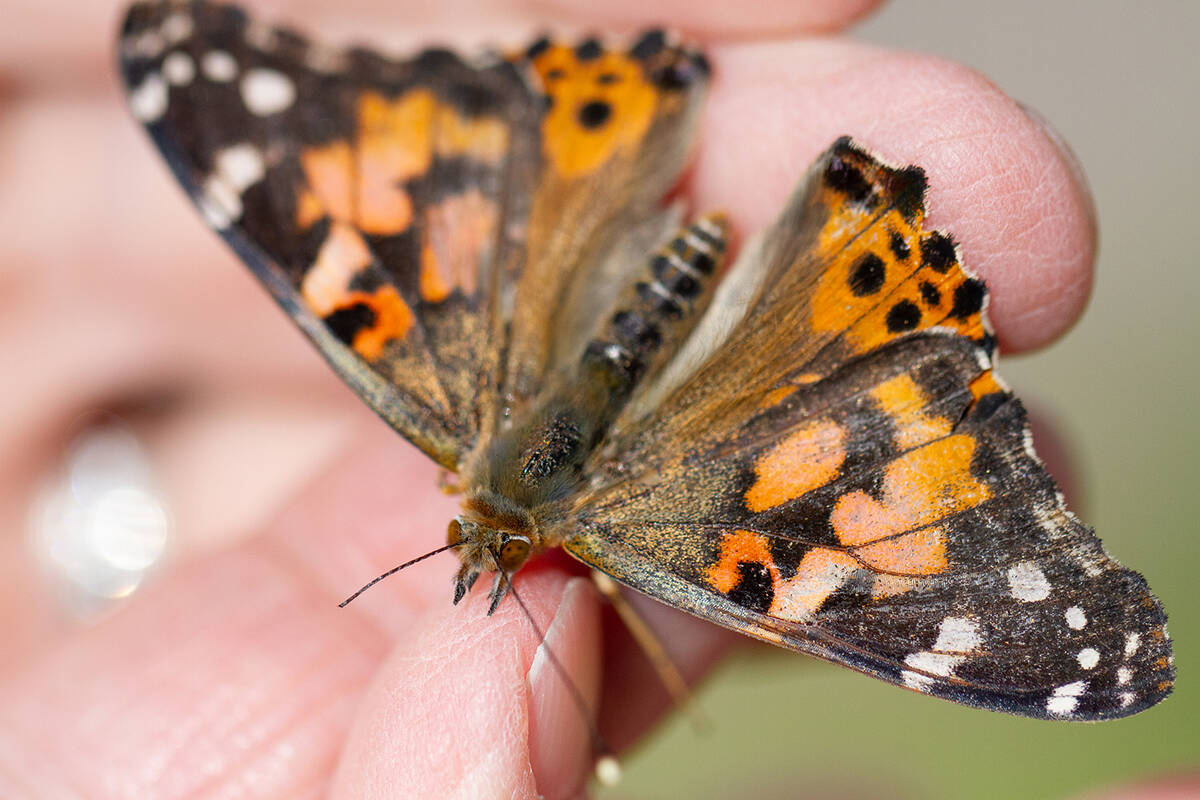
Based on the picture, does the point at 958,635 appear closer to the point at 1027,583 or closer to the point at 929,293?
the point at 1027,583

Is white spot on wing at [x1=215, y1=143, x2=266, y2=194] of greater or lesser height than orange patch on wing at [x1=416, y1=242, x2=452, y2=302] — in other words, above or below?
above

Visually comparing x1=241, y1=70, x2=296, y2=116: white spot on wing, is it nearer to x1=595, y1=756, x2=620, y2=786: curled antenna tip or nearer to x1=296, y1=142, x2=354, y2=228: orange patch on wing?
x1=296, y1=142, x2=354, y2=228: orange patch on wing

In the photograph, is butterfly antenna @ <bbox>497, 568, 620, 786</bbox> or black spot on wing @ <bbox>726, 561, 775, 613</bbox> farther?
butterfly antenna @ <bbox>497, 568, 620, 786</bbox>

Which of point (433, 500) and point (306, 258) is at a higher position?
point (306, 258)

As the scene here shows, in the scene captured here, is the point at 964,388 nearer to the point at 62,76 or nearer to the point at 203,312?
the point at 203,312

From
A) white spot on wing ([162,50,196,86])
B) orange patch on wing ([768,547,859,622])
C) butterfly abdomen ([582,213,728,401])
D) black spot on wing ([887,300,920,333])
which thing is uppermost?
white spot on wing ([162,50,196,86])

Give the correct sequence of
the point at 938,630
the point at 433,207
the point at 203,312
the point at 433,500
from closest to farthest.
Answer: the point at 938,630
the point at 433,207
the point at 433,500
the point at 203,312

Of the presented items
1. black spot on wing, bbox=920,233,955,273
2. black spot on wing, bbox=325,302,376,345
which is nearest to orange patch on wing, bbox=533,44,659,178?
black spot on wing, bbox=325,302,376,345

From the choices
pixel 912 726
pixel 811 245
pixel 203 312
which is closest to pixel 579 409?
pixel 811 245

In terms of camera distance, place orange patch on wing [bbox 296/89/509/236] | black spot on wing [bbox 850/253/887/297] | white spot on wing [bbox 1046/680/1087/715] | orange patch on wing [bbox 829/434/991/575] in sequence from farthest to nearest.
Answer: orange patch on wing [bbox 296/89/509/236] → black spot on wing [bbox 850/253/887/297] → orange patch on wing [bbox 829/434/991/575] → white spot on wing [bbox 1046/680/1087/715]
